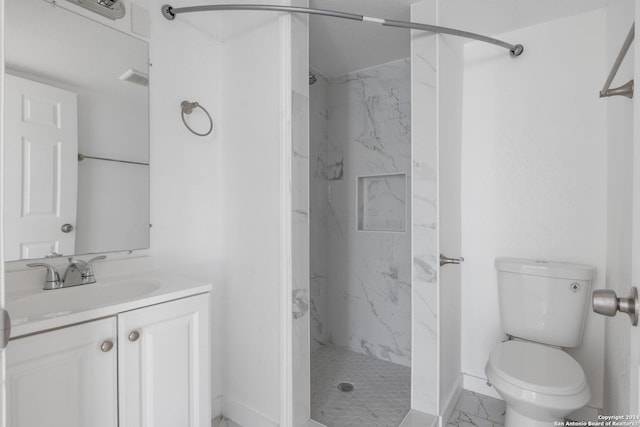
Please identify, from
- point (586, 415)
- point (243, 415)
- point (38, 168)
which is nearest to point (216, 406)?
point (243, 415)

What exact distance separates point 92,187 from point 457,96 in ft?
6.90

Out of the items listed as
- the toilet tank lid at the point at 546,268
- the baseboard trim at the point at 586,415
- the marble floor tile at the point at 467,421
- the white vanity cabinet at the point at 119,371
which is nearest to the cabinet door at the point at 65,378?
the white vanity cabinet at the point at 119,371

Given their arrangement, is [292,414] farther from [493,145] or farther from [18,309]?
[493,145]

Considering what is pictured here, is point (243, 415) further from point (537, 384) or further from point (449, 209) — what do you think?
point (449, 209)

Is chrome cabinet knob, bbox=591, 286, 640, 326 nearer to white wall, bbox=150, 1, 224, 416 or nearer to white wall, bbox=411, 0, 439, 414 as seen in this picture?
white wall, bbox=411, 0, 439, 414

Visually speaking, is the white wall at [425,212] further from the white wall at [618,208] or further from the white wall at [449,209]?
the white wall at [618,208]

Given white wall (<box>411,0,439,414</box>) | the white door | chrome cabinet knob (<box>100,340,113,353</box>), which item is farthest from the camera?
white wall (<box>411,0,439,414</box>)

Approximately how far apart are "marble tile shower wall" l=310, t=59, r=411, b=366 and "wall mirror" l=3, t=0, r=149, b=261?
4.83 feet

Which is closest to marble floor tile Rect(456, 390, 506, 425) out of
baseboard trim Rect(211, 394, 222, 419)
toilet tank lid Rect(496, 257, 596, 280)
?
toilet tank lid Rect(496, 257, 596, 280)

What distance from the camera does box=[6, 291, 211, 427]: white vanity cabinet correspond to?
890 millimetres

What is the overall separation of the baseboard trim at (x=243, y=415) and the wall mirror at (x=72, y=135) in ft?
3.40

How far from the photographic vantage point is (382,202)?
8.71 feet

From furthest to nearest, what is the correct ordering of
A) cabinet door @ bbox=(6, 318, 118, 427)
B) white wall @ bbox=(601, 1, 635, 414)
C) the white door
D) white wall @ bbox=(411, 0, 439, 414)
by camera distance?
white wall @ bbox=(411, 0, 439, 414) → white wall @ bbox=(601, 1, 635, 414) → the white door → cabinet door @ bbox=(6, 318, 118, 427)

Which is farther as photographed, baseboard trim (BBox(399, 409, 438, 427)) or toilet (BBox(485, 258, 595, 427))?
baseboard trim (BBox(399, 409, 438, 427))
